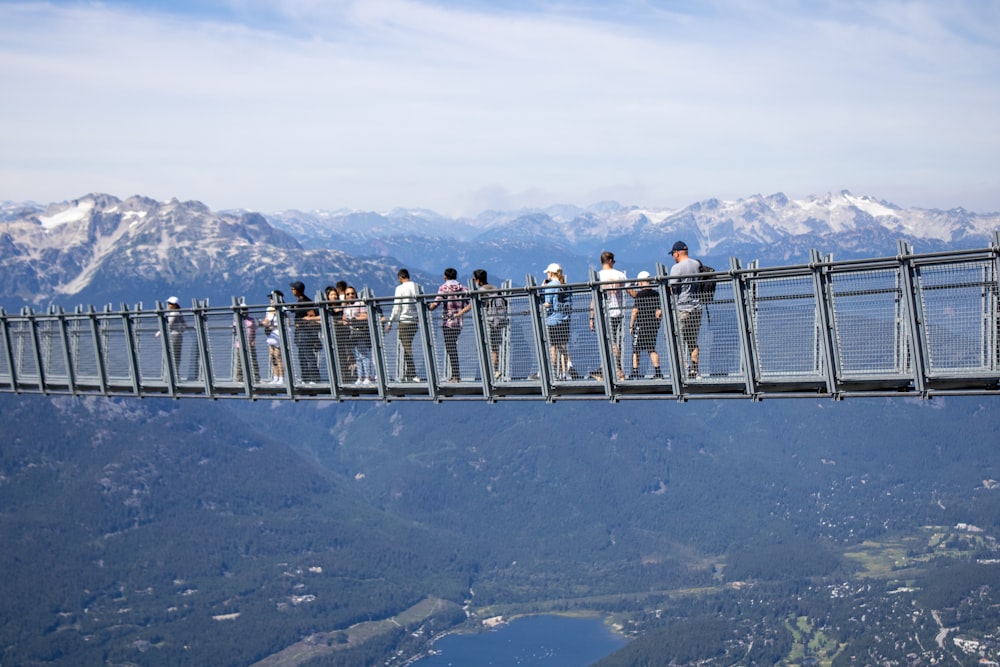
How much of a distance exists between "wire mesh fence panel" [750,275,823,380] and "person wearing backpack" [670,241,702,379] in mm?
1470

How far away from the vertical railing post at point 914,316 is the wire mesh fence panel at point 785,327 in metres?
1.86

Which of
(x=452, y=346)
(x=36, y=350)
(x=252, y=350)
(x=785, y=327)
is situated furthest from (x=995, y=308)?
(x=36, y=350)

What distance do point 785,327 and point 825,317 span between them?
45.3 inches

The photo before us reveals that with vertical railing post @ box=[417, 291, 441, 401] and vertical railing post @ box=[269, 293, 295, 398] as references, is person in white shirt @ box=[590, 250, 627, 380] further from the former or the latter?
vertical railing post @ box=[269, 293, 295, 398]

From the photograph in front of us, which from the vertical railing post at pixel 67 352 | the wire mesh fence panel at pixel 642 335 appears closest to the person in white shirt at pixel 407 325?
the wire mesh fence panel at pixel 642 335

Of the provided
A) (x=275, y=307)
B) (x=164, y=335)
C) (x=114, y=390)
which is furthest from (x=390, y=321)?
(x=114, y=390)

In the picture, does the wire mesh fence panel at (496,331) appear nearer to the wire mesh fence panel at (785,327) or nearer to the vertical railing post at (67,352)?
the wire mesh fence panel at (785,327)

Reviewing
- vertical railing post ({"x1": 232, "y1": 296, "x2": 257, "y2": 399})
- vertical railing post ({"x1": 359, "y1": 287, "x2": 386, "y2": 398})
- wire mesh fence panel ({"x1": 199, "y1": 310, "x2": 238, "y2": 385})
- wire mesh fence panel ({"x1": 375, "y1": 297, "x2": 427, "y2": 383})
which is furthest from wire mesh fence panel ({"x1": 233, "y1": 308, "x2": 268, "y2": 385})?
wire mesh fence panel ({"x1": 375, "y1": 297, "x2": 427, "y2": 383})

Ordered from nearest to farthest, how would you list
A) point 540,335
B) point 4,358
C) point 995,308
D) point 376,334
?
point 995,308 < point 540,335 < point 376,334 < point 4,358

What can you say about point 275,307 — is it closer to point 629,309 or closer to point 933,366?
point 629,309

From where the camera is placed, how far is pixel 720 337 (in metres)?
25.1

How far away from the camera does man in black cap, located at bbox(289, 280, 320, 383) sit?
3356cm

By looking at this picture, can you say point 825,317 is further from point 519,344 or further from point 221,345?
point 221,345

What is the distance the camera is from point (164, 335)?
124 feet
